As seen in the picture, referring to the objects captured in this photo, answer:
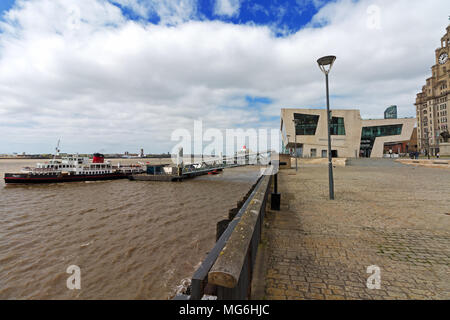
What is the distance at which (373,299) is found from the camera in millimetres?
2711

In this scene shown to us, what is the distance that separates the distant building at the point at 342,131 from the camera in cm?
5534

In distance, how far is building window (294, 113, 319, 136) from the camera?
5588cm

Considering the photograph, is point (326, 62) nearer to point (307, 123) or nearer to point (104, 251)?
point (104, 251)

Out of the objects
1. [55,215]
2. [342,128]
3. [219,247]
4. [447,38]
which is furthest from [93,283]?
[447,38]

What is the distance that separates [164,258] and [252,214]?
4.28 meters

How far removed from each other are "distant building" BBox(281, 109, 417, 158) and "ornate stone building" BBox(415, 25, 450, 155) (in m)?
37.2

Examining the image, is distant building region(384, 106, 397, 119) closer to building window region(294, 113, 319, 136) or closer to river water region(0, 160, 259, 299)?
building window region(294, 113, 319, 136)

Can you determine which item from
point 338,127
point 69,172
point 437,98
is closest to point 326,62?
point 69,172

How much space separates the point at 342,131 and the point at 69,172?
212 ft

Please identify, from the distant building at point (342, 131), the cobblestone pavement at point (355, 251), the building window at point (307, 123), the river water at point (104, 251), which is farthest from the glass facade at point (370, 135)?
the river water at point (104, 251)

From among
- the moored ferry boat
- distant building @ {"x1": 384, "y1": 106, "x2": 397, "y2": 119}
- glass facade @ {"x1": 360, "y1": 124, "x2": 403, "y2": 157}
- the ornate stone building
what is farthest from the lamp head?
distant building @ {"x1": 384, "y1": 106, "x2": 397, "y2": 119}

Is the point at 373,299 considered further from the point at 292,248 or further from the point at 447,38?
the point at 447,38

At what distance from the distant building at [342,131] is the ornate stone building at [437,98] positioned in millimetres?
37175

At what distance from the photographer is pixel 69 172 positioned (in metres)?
32.8
